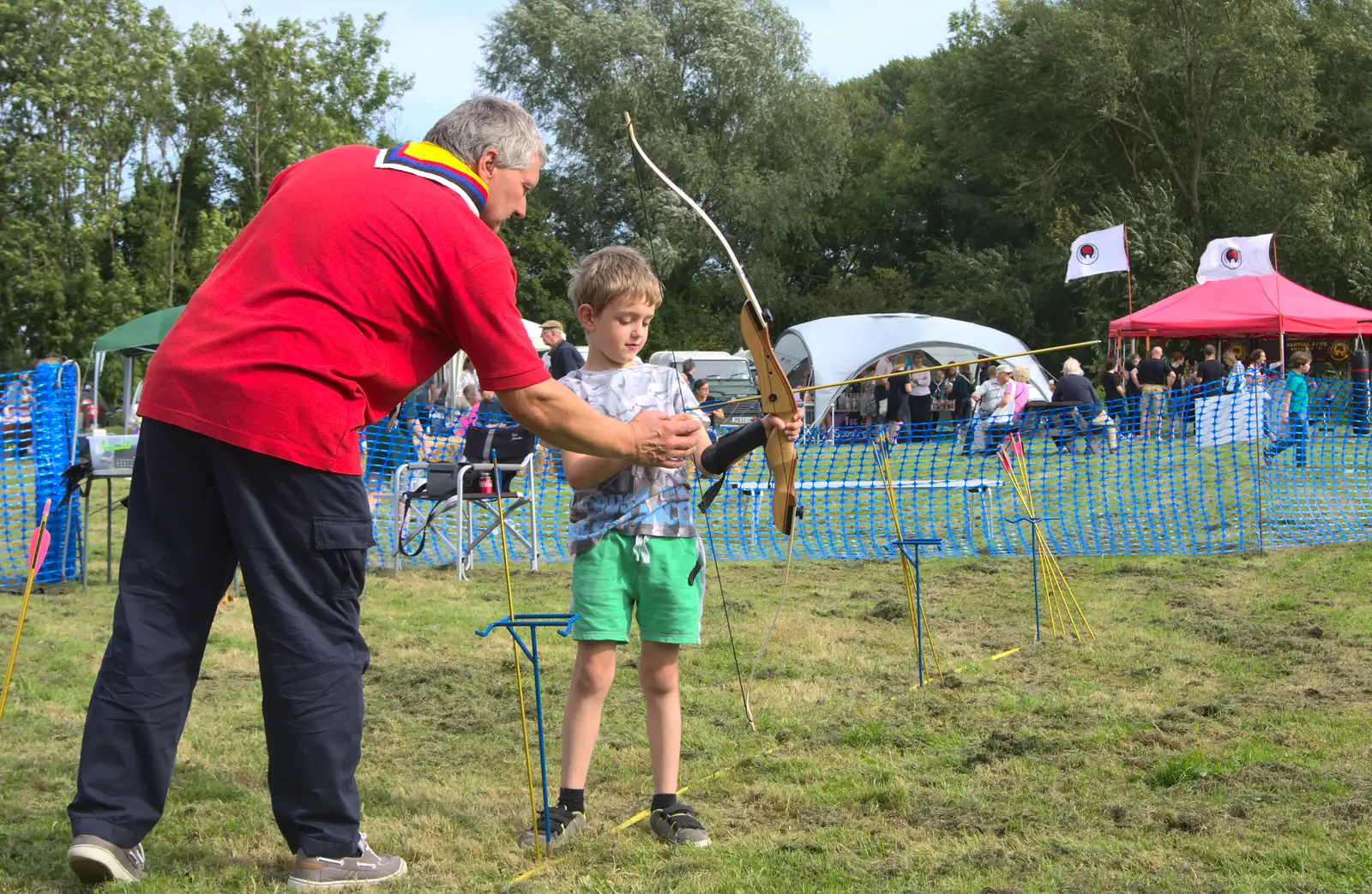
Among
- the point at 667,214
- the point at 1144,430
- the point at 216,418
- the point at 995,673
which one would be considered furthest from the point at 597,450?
the point at 667,214

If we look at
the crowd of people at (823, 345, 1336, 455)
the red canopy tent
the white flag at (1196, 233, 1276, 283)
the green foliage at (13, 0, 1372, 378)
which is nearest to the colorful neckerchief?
the crowd of people at (823, 345, 1336, 455)

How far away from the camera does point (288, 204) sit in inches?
106

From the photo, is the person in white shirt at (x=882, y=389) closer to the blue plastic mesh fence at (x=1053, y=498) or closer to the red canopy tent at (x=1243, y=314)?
the red canopy tent at (x=1243, y=314)

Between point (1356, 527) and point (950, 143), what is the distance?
1051 inches

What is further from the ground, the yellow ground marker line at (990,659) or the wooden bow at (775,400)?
the wooden bow at (775,400)

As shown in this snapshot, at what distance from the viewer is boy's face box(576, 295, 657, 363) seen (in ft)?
10.4

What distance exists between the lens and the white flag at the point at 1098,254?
1748 centimetres

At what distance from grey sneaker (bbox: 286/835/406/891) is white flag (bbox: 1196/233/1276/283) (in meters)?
16.7

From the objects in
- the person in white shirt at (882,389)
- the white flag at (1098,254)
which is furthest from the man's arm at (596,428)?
the person in white shirt at (882,389)

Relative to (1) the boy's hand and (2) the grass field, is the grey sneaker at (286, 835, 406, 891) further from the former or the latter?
(1) the boy's hand

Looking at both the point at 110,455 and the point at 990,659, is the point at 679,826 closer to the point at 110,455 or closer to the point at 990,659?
the point at 990,659

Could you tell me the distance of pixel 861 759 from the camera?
12.6ft

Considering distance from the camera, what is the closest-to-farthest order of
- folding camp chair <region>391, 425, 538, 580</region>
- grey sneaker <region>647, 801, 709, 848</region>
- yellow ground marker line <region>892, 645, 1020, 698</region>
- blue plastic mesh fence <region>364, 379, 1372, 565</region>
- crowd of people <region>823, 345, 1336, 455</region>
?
grey sneaker <region>647, 801, 709, 848</region>, yellow ground marker line <region>892, 645, 1020, 698</region>, folding camp chair <region>391, 425, 538, 580</region>, blue plastic mesh fence <region>364, 379, 1372, 565</region>, crowd of people <region>823, 345, 1336, 455</region>

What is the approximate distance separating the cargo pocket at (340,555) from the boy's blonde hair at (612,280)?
Answer: 0.81 meters
